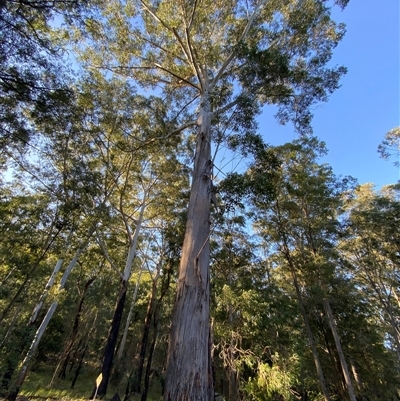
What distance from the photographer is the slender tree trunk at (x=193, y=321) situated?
2209mm

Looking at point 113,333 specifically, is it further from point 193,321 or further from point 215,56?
point 215,56

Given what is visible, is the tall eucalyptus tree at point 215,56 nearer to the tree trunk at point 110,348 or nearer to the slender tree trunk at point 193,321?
the slender tree trunk at point 193,321

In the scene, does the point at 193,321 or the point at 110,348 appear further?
the point at 110,348

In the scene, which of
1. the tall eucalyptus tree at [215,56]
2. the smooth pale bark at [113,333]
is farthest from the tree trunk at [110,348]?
the tall eucalyptus tree at [215,56]

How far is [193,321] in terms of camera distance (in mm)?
2561

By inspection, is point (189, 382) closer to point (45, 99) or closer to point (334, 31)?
point (45, 99)

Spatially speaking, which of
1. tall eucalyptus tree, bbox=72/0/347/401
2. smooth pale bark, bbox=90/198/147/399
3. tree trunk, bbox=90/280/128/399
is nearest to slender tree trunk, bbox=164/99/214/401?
tall eucalyptus tree, bbox=72/0/347/401

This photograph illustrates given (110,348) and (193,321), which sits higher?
(110,348)

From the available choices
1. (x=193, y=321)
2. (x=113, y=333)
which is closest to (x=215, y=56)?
(x=193, y=321)

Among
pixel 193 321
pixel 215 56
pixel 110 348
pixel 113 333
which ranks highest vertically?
pixel 215 56

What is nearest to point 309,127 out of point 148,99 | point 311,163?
point 311,163

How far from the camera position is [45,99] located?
5.37 meters

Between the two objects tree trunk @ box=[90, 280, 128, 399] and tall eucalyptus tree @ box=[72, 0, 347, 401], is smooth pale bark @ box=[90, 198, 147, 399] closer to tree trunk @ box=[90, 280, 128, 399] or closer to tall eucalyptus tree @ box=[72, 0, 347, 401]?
tree trunk @ box=[90, 280, 128, 399]

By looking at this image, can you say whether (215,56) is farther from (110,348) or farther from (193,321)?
(110,348)
